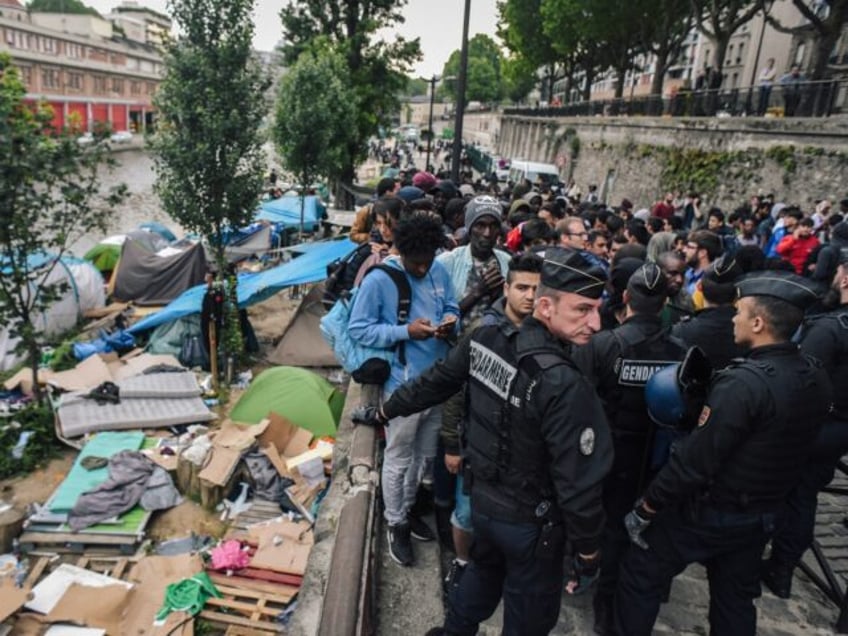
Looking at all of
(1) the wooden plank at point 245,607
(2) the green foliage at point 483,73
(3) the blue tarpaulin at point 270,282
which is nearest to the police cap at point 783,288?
(1) the wooden plank at point 245,607

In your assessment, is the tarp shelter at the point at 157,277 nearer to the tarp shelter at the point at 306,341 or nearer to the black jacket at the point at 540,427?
the tarp shelter at the point at 306,341

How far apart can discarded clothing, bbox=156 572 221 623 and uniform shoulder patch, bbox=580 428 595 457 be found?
4.90 meters

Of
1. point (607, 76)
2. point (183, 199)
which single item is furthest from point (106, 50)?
point (183, 199)

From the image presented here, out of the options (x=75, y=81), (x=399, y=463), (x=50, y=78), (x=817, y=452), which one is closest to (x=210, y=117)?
(x=399, y=463)

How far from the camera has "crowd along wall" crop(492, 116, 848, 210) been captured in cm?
1382

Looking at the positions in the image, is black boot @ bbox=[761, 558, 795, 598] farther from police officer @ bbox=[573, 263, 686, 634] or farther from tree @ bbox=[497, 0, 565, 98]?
tree @ bbox=[497, 0, 565, 98]

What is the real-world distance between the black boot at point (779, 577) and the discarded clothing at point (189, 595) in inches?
190

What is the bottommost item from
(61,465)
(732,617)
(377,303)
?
(61,465)

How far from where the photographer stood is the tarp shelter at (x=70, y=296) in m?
13.6

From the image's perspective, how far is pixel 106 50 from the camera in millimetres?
65438

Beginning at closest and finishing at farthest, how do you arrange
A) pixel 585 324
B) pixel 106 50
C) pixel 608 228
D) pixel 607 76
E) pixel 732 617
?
pixel 585 324, pixel 732 617, pixel 608 228, pixel 607 76, pixel 106 50

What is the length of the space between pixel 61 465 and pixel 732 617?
29.4 feet

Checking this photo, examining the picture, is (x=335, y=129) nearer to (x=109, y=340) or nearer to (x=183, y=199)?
(x=183, y=199)

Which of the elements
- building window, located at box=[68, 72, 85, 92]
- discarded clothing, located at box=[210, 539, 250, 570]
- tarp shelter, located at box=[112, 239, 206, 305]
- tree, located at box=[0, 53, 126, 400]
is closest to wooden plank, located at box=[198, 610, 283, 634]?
discarded clothing, located at box=[210, 539, 250, 570]
